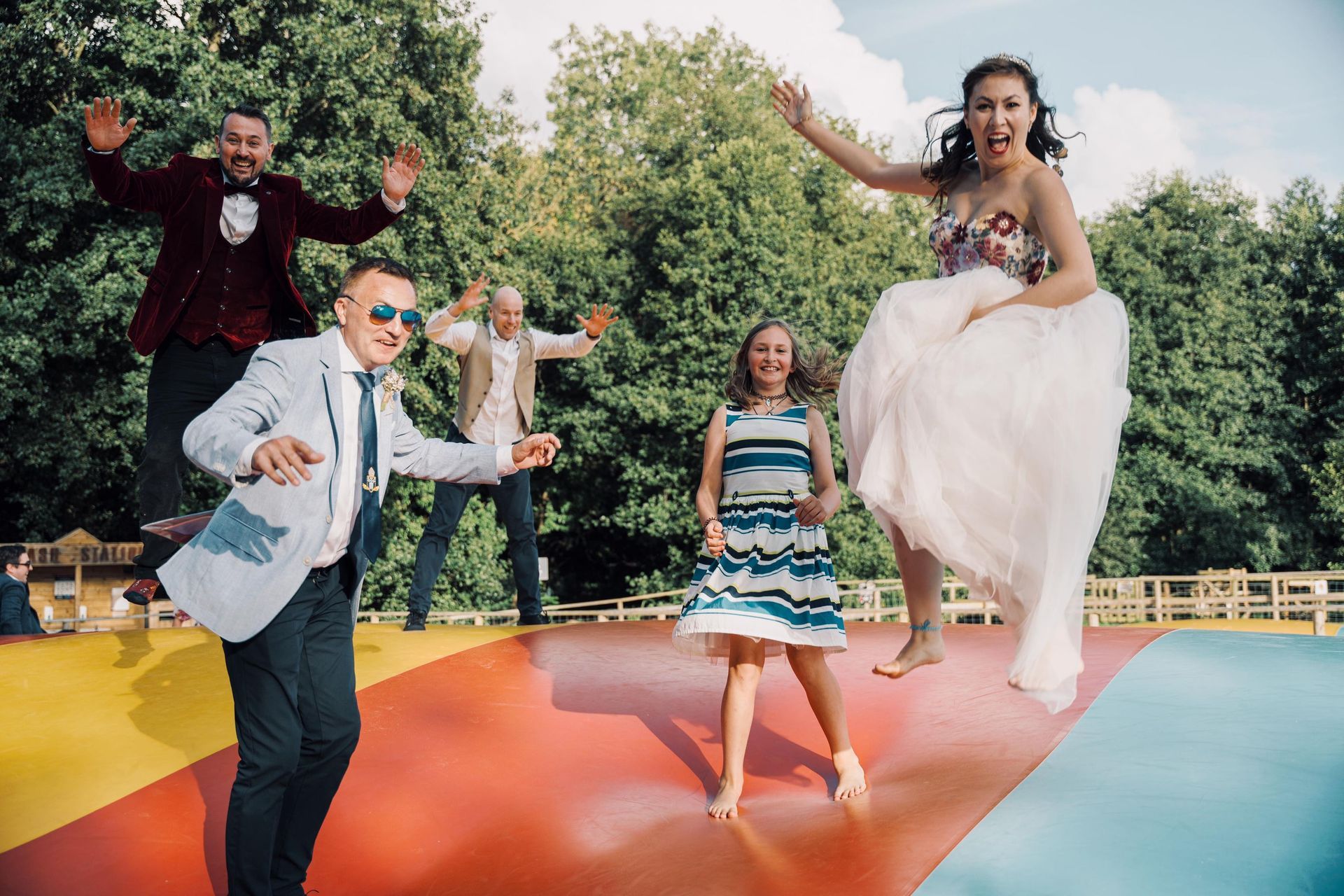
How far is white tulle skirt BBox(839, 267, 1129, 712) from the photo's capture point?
328 cm

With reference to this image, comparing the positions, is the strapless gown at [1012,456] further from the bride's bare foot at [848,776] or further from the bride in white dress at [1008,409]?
the bride's bare foot at [848,776]

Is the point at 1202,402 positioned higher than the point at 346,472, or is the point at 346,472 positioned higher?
the point at 1202,402

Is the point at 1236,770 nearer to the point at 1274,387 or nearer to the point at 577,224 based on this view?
the point at 577,224

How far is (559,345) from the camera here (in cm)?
719

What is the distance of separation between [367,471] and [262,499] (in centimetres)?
33

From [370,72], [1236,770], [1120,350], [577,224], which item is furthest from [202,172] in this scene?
[577,224]

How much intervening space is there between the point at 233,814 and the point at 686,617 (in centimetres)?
168

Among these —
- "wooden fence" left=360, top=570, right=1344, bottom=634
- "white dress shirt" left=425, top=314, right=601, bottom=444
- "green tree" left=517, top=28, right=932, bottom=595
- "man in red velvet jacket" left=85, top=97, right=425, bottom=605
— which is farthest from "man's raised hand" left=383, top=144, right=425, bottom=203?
"green tree" left=517, top=28, right=932, bottom=595

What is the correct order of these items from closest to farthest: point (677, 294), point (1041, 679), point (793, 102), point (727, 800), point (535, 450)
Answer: point (1041, 679) → point (535, 450) → point (727, 800) → point (793, 102) → point (677, 294)

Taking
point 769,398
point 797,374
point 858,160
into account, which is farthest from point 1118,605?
point 858,160

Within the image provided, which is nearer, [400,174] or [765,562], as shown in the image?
[765,562]

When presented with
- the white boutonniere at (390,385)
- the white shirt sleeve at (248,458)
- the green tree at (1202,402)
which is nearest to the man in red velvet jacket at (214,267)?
the white boutonniere at (390,385)

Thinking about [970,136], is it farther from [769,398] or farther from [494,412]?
[494,412]

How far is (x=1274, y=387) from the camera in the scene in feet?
93.2
